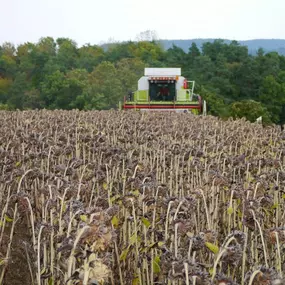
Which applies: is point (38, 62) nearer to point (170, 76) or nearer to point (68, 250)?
point (170, 76)

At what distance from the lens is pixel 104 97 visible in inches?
1758

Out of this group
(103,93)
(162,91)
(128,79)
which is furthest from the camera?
(128,79)

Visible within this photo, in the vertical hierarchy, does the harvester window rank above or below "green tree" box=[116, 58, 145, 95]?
below

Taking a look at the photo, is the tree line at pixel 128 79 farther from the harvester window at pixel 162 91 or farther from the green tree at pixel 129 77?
the harvester window at pixel 162 91

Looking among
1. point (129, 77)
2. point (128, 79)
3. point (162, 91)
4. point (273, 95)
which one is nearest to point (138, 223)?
point (162, 91)

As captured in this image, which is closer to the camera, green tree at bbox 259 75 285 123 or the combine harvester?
the combine harvester

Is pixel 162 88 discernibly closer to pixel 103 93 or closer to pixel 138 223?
pixel 138 223

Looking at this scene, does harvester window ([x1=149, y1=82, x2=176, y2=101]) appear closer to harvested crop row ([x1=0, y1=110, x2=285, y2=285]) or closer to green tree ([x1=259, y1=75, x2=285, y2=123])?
harvested crop row ([x1=0, y1=110, x2=285, y2=285])

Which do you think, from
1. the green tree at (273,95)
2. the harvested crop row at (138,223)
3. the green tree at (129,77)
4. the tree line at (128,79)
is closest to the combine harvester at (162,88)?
the tree line at (128,79)

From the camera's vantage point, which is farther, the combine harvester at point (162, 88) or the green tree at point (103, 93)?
the green tree at point (103, 93)

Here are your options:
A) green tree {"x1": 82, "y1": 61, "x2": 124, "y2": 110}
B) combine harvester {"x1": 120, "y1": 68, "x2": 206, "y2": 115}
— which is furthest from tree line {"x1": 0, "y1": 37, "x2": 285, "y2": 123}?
combine harvester {"x1": 120, "y1": 68, "x2": 206, "y2": 115}

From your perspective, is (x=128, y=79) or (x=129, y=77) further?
(x=129, y=77)

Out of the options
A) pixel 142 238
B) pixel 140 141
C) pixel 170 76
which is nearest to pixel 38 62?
pixel 170 76

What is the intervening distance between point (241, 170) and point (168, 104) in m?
15.1
